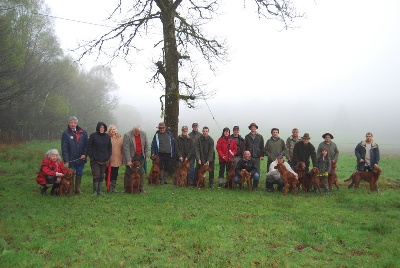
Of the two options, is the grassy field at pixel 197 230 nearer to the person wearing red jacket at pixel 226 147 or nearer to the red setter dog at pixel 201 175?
the red setter dog at pixel 201 175

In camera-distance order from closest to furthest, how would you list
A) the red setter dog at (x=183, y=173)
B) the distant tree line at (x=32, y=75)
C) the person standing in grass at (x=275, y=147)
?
1. the red setter dog at (x=183, y=173)
2. the person standing in grass at (x=275, y=147)
3. the distant tree line at (x=32, y=75)

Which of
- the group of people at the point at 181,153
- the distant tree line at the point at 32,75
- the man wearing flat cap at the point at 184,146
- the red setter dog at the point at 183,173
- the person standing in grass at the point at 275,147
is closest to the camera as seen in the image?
the group of people at the point at 181,153

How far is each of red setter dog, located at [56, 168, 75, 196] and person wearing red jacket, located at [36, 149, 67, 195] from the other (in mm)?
178

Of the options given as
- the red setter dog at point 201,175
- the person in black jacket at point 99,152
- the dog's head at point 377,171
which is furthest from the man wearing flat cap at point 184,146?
the dog's head at point 377,171

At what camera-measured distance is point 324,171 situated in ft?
32.8

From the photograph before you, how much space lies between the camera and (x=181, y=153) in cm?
1084

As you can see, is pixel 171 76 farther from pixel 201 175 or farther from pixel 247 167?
pixel 247 167

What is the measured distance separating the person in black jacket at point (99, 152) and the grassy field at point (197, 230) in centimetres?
60

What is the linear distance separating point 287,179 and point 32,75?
93.8 feet

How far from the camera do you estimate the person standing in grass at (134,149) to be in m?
9.16

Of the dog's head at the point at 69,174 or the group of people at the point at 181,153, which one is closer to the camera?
the dog's head at the point at 69,174

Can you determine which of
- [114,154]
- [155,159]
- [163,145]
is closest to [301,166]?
[163,145]

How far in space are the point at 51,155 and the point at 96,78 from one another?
4417 centimetres

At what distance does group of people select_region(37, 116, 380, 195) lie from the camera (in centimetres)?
864
